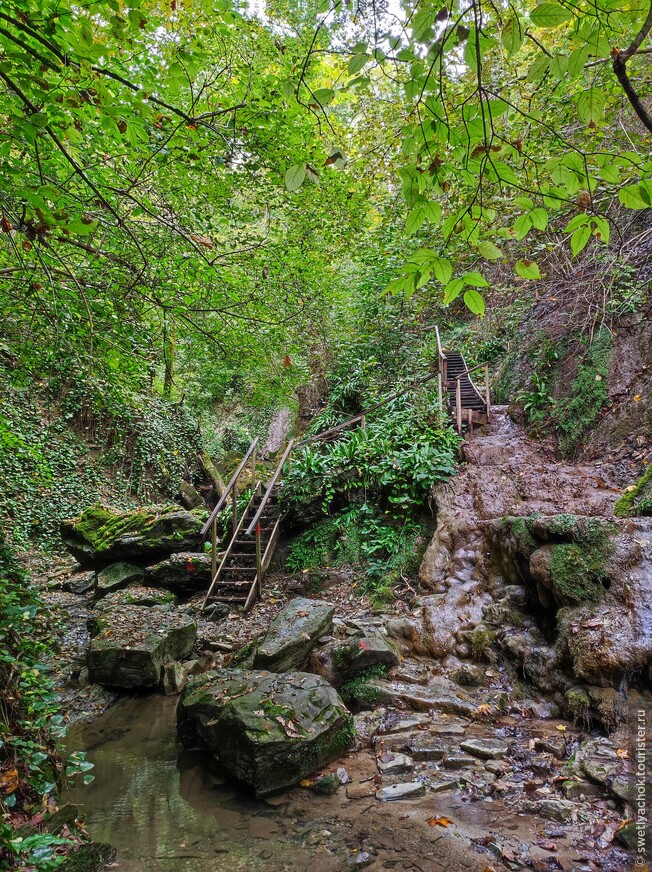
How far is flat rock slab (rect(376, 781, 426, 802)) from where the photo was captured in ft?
10.4

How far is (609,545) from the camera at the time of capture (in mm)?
4238

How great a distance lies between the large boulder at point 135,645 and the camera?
518cm

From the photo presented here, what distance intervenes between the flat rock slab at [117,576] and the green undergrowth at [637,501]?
7436 mm

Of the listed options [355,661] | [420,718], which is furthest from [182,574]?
[420,718]

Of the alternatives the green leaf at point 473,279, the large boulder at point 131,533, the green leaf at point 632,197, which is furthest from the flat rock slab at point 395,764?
the large boulder at point 131,533

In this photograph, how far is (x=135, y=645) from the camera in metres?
5.33

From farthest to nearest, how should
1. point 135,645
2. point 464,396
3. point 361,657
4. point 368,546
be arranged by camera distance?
point 464,396 → point 368,546 → point 135,645 → point 361,657

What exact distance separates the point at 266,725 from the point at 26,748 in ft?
5.48

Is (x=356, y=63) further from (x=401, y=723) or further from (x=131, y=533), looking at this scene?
(x=131, y=533)

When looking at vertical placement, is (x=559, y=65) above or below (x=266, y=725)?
above

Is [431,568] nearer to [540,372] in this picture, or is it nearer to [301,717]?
[301,717]

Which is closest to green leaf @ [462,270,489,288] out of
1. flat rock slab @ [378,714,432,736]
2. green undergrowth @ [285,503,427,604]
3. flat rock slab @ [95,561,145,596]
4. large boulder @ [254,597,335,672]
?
flat rock slab @ [378,714,432,736]

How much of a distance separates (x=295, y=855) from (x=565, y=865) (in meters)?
1.58

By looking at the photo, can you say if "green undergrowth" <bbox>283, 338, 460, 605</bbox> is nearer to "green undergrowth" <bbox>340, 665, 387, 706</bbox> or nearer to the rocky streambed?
the rocky streambed
